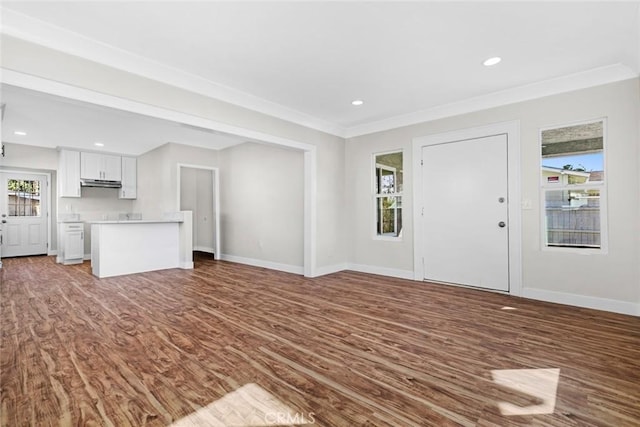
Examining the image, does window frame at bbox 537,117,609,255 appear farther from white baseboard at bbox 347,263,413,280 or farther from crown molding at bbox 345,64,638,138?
white baseboard at bbox 347,263,413,280

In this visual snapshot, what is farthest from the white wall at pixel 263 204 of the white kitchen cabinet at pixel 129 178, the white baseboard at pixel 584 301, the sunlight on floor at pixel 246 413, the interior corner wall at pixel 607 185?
the sunlight on floor at pixel 246 413

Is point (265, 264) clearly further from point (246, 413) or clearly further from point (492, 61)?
point (492, 61)

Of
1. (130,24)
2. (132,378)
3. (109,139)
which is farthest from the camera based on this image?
(109,139)

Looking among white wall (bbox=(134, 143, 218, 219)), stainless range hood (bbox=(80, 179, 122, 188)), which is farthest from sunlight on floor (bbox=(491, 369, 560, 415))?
stainless range hood (bbox=(80, 179, 122, 188))

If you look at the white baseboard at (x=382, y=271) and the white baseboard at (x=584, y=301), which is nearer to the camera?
the white baseboard at (x=584, y=301)

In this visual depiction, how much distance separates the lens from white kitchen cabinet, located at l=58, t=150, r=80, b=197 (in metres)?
6.71

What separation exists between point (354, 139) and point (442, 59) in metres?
2.53

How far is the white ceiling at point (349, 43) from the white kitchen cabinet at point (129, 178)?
17.7ft

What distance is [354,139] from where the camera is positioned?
5430 millimetres

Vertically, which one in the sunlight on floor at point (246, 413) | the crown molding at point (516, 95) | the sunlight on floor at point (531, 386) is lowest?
the sunlight on floor at point (531, 386)

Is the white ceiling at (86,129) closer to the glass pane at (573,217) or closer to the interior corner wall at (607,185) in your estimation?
the interior corner wall at (607,185)

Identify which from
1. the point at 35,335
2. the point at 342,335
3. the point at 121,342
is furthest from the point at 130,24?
Result: the point at 342,335

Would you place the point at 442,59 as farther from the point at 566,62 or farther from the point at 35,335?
the point at 35,335

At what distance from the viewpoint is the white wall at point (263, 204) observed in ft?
17.9
